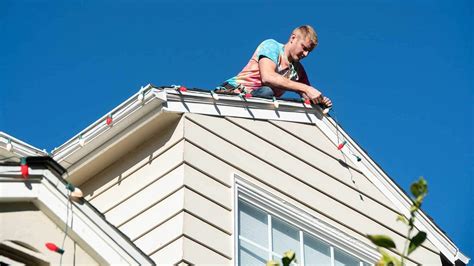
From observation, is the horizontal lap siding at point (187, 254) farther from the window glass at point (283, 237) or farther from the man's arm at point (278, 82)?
the man's arm at point (278, 82)

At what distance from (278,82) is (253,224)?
158cm

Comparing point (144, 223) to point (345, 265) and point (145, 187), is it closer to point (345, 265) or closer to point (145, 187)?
point (145, 187)

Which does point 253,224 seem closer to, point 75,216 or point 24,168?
point 75,216

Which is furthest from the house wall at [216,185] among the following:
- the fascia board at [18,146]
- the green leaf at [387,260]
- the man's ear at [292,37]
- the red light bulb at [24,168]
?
the green leaf at [387,260]

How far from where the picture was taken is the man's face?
9258 millimetres

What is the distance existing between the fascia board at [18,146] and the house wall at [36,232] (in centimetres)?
262

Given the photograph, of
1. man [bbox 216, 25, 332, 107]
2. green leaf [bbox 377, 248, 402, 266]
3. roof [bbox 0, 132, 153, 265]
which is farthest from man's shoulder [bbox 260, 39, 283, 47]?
green leaf [bbox 377, 248, 402, 266]

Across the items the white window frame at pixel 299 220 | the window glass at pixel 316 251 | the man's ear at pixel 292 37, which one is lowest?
the window glass at pixel 316 251

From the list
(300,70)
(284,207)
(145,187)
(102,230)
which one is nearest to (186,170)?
(145,187)

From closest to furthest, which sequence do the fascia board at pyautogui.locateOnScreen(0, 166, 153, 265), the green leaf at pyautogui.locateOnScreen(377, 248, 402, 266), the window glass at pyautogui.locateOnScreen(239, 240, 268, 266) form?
the green leaf at pyautogui.locateOnScreen(377, 248, 402, 266) → the fascia board at pyautogui.locateOnScreen(0, 166, 153, 265) → the window glass at pyautogui.locateOnScreen(239, 240, 268, 266)

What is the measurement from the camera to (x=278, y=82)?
8.91 m

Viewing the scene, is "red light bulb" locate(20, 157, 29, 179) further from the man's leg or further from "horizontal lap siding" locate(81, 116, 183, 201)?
the man's leg

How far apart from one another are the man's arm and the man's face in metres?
0.33

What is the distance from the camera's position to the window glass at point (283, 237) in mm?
7930
